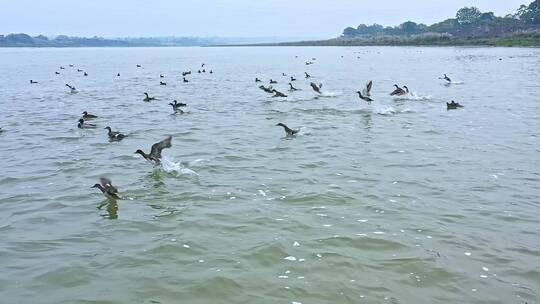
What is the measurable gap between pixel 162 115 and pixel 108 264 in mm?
18401

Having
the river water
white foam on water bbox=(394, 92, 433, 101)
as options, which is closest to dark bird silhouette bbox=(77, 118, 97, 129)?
the river water

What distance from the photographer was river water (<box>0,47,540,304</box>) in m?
8.20

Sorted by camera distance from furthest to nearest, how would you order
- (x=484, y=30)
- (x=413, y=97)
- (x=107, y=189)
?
(x=484, y=30), (x=413, y=97), (x=107, y=189)

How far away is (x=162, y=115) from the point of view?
88.0ft

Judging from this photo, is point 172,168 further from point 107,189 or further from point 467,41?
point 467,41

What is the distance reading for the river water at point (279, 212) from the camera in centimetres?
820

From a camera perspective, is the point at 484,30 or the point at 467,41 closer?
the point at 467,41

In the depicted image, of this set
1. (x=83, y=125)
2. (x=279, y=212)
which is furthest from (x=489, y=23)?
(x=279, y=212)

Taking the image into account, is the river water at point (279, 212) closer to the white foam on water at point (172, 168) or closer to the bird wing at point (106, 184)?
the white foam on water at point (172, 168)

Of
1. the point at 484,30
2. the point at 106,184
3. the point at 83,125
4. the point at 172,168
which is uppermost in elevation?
the point at 484,30

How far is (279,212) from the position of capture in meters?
11.5

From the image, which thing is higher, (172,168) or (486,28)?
(486,28)

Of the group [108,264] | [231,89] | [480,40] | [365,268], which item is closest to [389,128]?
[365,268]

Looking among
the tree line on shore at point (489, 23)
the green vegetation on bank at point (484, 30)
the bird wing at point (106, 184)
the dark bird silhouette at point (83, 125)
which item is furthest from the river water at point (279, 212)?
the tree line on shore at point (489, 23)
